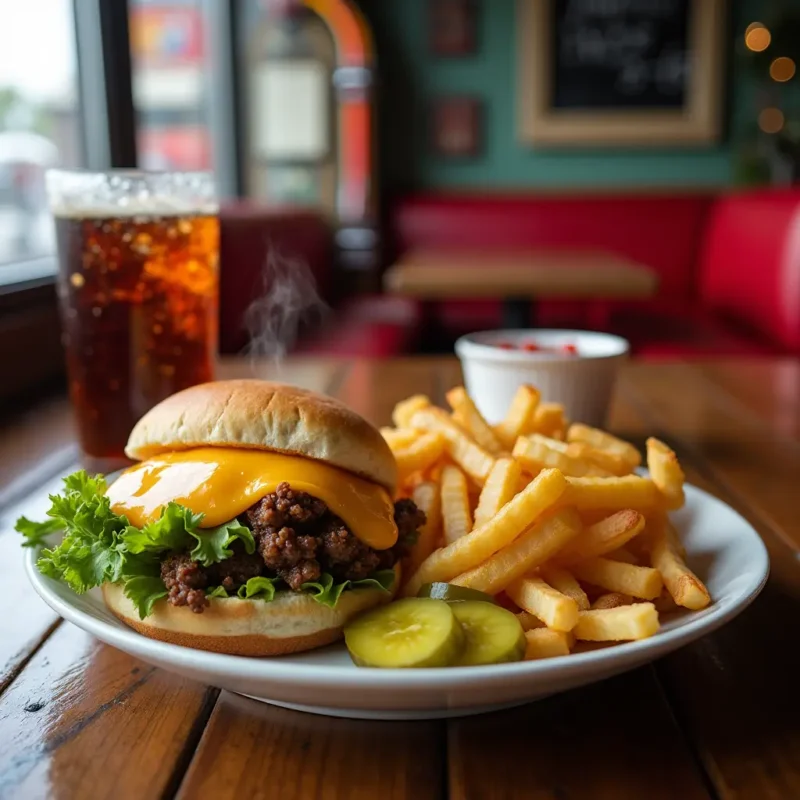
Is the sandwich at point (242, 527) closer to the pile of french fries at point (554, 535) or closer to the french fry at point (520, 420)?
the pile of french fries at point (554, 535)

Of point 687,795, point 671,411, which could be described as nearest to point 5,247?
point 671,411

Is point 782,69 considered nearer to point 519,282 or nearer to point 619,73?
point 619,73

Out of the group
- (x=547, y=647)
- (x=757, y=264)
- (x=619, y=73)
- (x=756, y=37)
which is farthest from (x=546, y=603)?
(x=756, y=37)

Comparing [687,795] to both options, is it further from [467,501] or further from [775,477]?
[775,477]

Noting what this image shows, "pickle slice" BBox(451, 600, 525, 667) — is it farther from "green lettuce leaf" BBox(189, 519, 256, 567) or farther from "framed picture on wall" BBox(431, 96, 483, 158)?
"framed picture on wall" BBox(431, 96, 483, 158)

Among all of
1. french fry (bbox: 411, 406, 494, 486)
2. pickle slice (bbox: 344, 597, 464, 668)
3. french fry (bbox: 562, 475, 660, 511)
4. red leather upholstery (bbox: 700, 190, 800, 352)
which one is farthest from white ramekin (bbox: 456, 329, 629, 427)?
red leather upholstery (bbox: 700, 190, 800, 352)

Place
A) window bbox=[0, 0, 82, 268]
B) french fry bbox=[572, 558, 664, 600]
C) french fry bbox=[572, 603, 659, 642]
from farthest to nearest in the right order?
window bbox=[0, 0, 82, 268] < french fry bbox=[572, 558, 664, 600] < french fry bbox=[572, 603, 659, 642]
